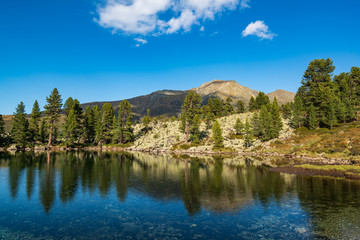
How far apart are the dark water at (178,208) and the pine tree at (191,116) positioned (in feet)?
226

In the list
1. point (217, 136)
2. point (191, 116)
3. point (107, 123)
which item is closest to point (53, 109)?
point (107, 123)

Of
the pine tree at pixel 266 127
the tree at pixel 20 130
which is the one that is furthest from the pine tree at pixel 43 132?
the pine tree at pixel 266 127

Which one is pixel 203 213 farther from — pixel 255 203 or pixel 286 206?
pixel 286 206

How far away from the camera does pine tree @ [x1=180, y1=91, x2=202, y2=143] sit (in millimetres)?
112812

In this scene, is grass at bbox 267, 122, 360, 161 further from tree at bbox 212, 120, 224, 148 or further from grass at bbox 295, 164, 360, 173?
tree at bbox 212, 120, 224, 148

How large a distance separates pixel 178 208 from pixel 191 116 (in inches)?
3489

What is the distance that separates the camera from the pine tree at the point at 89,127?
134 metres

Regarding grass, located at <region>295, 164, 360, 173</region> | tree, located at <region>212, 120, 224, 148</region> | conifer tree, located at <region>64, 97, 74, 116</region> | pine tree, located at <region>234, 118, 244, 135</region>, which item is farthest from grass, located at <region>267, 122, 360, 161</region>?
conifer tree, located at <region>64, 97, 74, 116</region>

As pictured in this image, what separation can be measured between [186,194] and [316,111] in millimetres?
96401

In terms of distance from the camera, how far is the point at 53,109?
120750mm

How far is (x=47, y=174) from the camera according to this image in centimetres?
4709

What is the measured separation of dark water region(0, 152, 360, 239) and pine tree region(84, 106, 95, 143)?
93146mm

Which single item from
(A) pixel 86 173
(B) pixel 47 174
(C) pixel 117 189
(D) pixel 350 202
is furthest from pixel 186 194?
(B) pixel 47 174

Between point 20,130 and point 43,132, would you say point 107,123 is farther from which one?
point 20,130
